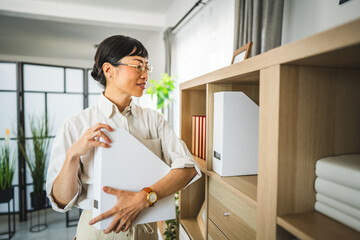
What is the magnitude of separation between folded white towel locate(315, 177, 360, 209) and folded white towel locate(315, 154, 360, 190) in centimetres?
1

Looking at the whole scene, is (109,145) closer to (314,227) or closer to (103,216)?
(103,216)

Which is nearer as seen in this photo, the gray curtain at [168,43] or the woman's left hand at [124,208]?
the woman's left hand at [124,208]

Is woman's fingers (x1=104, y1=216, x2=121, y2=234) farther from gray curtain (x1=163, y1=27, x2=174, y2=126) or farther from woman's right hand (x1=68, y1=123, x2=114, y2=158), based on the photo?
gray curtain (x1=163, y1=27, x2=174, y2=126)

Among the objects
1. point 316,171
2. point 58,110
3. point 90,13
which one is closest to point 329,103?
point 316,171

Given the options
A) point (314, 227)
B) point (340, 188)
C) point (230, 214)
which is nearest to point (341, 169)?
point (340, 188)

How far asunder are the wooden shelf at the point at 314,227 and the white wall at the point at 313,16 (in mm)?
862

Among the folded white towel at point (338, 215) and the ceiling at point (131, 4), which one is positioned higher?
the ceiling at point (131, 4)

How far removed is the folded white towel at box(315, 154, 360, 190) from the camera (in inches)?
21.4

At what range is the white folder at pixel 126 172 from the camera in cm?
85

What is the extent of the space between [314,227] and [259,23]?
1220 millimetres

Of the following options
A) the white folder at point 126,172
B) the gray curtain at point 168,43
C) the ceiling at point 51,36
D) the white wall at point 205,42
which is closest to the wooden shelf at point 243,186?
the white folder at point 126,172

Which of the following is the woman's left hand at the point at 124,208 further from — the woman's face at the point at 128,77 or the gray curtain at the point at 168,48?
the gray curtain at the point at 168,48

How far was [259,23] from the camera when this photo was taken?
141cm

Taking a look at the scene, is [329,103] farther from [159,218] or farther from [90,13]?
[90,13]
